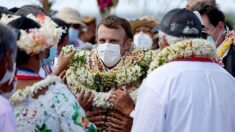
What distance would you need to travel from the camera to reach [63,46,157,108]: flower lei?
5.82 meters

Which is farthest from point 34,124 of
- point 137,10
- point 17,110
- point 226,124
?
point 137,10

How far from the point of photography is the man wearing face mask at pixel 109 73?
5.74 metres

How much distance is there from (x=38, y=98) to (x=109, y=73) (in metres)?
1.33

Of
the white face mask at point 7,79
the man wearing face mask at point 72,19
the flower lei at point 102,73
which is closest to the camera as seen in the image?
the white face mask at point 7,79

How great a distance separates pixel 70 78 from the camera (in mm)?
5871

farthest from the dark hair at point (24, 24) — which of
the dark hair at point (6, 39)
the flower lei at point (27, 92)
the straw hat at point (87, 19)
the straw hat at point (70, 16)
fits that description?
the straw hat at point (87, 19)

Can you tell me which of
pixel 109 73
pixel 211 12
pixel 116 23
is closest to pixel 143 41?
pixel 211 12

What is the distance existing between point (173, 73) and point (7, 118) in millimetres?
1484

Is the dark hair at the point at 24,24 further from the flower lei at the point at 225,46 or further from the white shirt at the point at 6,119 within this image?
the flower lei at the point at 225,46

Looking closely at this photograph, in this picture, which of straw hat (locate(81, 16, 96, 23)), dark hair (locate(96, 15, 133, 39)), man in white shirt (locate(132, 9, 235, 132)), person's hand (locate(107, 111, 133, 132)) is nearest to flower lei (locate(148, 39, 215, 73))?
man in white shirt (locate(132, 9, 235, 132))

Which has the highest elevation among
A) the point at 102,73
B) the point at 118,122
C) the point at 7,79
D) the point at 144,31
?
the point at 7,79

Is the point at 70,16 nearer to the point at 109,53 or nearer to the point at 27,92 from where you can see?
the point at 109,53

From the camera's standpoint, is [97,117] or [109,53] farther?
[109,53]

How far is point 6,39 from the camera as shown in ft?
13.1
